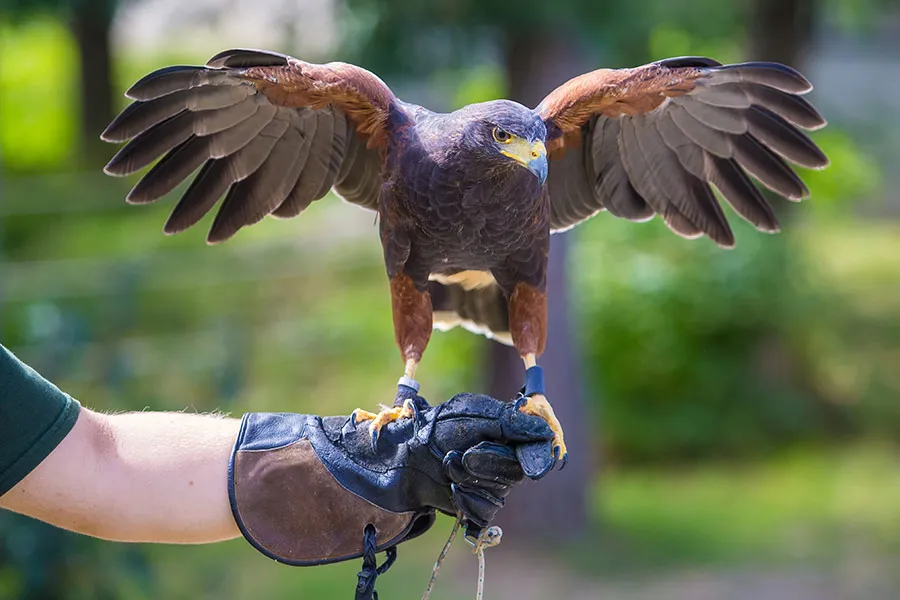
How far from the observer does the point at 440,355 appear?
884 centimetres

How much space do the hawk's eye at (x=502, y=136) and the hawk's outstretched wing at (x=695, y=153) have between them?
387mm

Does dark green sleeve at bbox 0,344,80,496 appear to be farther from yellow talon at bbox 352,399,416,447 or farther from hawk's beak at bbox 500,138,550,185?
hawk's beak at bbox 500,138,550,185

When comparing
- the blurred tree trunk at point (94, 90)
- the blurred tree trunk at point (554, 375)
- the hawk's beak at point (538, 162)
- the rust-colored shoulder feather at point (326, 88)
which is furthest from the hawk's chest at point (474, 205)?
the blurred tree trunk at point (94, 90)

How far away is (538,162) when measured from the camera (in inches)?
110

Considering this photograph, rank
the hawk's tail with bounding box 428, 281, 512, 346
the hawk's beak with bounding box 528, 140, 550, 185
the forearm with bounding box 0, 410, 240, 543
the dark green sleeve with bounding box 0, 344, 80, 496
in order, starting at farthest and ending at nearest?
the hawk's tail with bounding box 428, 281, 512, 346
the hawk's beak with bounding box 528, 140, 550, 185
the forearm with bounding box 0, 410, 240, 543
the dark green sleeve with bounding box 0, 344, 80, 496

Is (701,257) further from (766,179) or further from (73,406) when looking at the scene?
(73,406)

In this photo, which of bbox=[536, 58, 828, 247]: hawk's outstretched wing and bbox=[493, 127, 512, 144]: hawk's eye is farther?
bbox=[536, 58, 828, 247]: hawk's outstretched wing

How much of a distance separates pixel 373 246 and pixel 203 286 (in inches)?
85.1

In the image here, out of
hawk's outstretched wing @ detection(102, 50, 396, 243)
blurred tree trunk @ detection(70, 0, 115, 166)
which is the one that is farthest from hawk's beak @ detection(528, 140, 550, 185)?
blurred tree trunk @ detection(70, 0, 115, 166)

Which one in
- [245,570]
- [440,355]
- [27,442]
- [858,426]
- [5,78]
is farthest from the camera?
[5,78]

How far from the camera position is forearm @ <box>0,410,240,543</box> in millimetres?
2627

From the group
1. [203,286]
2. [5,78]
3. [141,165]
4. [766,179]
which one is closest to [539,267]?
[766,179]

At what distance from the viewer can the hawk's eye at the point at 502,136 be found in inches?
112

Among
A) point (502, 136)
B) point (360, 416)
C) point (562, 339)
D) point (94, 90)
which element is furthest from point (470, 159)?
point (94, 90)
